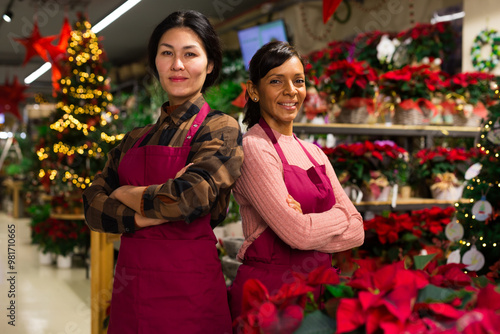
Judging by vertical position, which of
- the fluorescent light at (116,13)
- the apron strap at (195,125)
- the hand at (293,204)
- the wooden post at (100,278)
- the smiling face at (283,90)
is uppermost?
the fluorescent light at (116,13)

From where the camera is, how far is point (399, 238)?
3.00 meters

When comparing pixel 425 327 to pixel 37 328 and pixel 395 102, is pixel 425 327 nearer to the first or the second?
pixel 395 102

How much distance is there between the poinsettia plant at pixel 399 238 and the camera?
2914mm

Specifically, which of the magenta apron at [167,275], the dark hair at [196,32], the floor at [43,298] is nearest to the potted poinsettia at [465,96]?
the dark hair at [196,32]

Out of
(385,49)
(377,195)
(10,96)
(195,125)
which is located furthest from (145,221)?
(10,96)

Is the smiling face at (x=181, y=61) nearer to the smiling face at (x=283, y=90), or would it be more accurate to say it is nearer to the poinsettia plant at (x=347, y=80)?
the smiling face at (x=283, y=90)

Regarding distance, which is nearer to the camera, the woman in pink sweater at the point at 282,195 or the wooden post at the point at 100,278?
the woman in pink sweater at the point at 282,195

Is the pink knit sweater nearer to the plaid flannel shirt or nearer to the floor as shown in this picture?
the plaid flannel shirt

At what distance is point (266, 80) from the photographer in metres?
1.66

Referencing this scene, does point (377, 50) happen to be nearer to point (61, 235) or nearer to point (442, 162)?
point (442, 162)

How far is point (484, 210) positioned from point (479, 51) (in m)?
3.19

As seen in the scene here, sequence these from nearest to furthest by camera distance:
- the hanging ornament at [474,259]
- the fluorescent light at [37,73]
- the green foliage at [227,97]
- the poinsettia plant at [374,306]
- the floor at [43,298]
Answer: the poinsettia plant at [374,306] < the hanging ornament at [474,259] < the floor at [43,298] < the green foliage at [227,97] < the fluorescent light at [37,73]

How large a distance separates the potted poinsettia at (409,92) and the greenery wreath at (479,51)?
1.43 meters

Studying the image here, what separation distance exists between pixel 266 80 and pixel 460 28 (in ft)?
16.0
